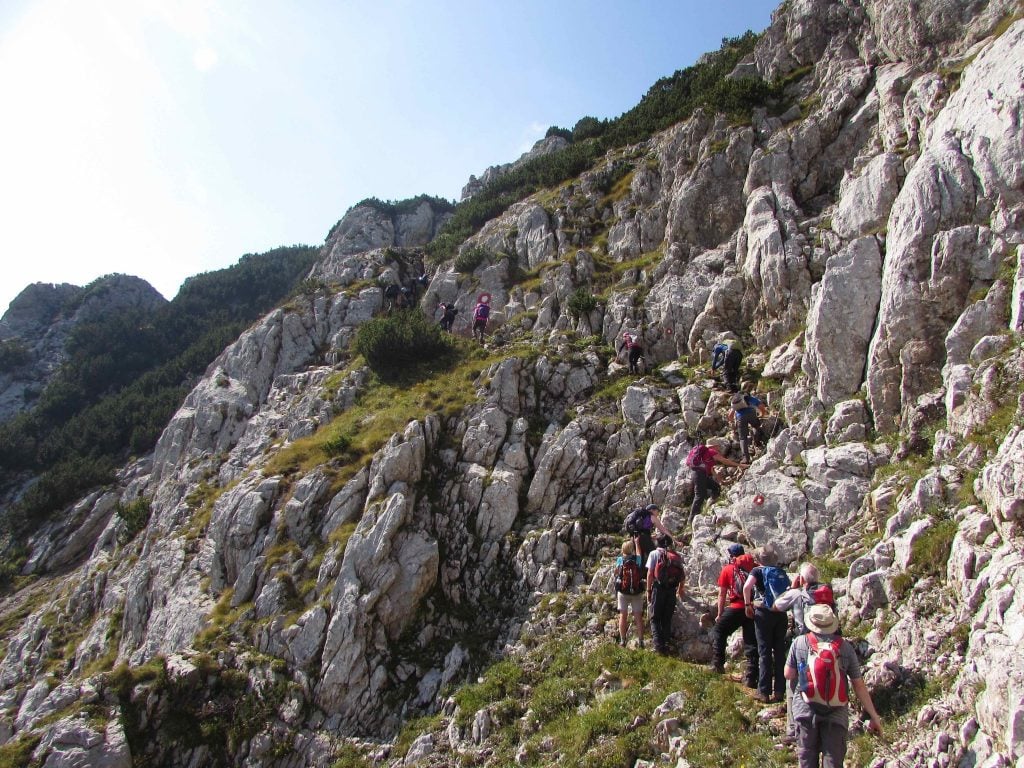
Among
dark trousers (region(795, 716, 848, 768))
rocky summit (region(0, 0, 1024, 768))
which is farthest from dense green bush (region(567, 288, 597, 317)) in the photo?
dark trousers (region(795, 716, 848, 768))

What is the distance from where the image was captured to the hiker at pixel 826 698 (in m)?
7.00

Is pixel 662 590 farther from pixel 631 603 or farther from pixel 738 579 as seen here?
pixel 738 579

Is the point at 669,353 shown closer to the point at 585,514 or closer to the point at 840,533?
the point at 585,514

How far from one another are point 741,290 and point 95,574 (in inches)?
1322

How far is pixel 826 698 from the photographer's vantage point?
698 cm

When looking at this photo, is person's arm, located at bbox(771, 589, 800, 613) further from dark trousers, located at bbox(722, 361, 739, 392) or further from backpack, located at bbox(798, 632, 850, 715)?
dark trousers, located at bbox(722, 361, 739, 392)

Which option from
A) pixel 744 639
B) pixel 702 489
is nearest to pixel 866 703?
pixel 744 639

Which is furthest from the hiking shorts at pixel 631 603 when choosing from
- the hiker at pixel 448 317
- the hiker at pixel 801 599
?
the hiker at pixel 448 317

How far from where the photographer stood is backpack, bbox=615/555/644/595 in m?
12.5

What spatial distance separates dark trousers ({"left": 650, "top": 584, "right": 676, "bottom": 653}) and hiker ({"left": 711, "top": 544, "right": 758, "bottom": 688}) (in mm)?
1142

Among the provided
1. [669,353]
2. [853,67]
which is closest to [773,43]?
[853,67]

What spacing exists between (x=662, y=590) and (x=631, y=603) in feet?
3.63

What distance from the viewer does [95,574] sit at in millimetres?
28531

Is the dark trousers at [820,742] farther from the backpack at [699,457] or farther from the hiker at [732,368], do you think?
the hiker at [732,368]
